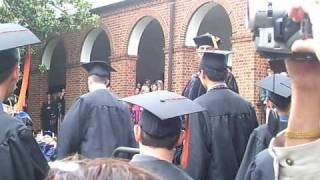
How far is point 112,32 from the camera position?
1658 centimetres

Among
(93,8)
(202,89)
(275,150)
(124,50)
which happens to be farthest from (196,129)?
(93,8)

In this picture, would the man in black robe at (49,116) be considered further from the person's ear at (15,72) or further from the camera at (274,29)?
the camera at (274,29)

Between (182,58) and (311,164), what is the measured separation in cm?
1260

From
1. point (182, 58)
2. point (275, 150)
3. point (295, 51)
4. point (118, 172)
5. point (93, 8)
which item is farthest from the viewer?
point (93, 8)

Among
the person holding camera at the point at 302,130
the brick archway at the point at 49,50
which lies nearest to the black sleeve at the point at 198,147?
the person holding camera at the point at 302,130

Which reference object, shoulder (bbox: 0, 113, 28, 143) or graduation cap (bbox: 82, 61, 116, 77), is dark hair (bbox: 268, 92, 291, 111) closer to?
shoulder (bbox: 0, 113, 28, 143)

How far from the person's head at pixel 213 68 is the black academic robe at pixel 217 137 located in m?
0.12

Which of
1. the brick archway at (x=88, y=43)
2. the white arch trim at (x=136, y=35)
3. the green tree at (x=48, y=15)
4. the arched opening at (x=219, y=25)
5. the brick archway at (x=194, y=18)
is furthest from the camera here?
the brick archway at (x=88, y=43)

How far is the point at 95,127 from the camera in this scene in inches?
248

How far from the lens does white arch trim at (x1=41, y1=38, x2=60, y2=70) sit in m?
19.1

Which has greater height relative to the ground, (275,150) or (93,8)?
(93,8)

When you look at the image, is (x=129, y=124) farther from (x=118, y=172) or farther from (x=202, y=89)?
(x=118, y=172)

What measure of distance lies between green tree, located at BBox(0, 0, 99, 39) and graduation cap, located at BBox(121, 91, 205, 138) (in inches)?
449

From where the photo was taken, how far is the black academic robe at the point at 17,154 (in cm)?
319
